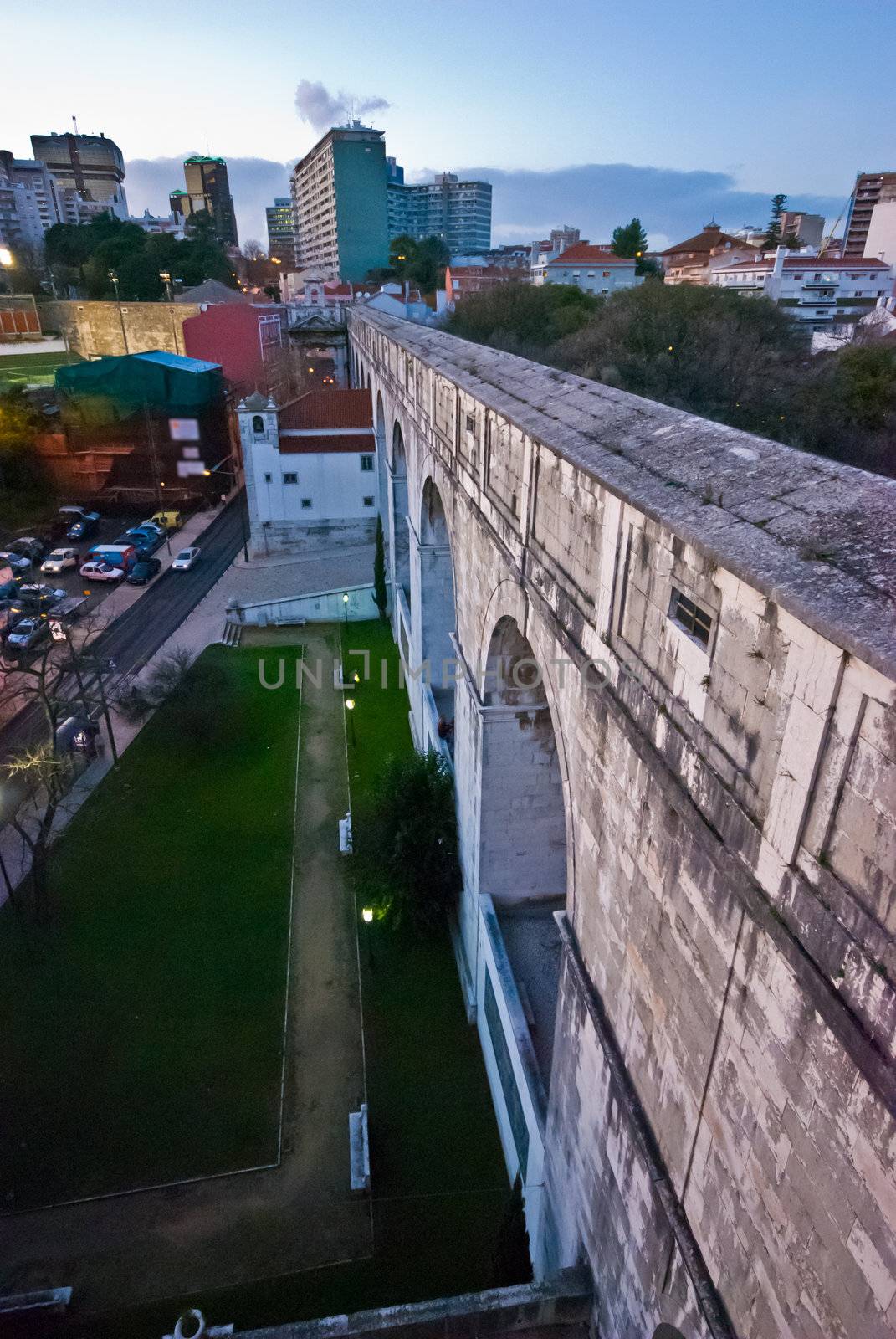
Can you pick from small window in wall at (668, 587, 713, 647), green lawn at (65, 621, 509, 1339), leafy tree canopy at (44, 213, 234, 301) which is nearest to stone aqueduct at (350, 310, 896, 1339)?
small window in wall at (668, 587, 713, 647)

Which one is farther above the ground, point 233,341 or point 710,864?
point 233,341

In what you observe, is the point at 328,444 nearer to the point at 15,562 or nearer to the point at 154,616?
the point at 154,616

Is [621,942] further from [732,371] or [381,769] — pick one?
[732,371]

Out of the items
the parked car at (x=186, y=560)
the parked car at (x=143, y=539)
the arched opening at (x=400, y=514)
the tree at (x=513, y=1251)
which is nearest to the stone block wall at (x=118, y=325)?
the parked car at (x=143, y=539)

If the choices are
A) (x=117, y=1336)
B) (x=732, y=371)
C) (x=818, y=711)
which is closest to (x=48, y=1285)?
(x=117, y=1336)

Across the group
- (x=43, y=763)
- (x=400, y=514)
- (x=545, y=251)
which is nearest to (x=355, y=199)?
(x=545, y=251)

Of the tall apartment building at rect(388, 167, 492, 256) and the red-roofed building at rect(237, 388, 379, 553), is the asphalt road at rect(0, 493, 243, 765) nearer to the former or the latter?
the red-roofed building at rect(237, 388, 379, 553)
